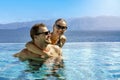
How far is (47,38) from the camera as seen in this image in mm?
6820

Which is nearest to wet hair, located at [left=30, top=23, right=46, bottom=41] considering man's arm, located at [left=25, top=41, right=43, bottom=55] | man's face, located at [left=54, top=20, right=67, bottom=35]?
man's arm, located at [left=25, top=41, right=43, bottom=55]

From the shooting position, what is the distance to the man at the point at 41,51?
266 inches

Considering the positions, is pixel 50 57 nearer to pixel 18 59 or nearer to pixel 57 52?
pixel 57 52

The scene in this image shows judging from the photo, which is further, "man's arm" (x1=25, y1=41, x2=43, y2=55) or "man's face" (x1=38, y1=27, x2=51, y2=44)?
"man's arm" (x1=25, y1=41, x2=43, y2=55)

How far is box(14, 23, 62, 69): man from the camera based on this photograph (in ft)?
22.2

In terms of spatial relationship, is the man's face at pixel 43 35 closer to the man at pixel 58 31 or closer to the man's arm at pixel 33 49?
the man's arm at pixel 33 49

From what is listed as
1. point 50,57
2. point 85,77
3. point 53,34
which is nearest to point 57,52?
point 50,57

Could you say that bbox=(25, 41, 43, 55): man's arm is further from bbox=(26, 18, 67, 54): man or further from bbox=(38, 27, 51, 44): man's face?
bbox=(26, 18, 67, 54): man

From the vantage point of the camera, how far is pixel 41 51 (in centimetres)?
697

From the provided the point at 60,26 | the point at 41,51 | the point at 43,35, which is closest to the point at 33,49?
the point at 41,51

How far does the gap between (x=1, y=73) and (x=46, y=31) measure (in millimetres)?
1274

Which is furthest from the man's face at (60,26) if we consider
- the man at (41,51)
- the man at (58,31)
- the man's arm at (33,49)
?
the man's arm at (33,49)

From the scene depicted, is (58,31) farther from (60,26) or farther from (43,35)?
(43,35)

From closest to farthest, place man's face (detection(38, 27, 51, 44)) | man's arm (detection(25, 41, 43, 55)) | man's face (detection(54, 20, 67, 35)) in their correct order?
1. man's face (detection(38, 27, 51, 44))
2. man's arm (detection(25, 41, 43, 55))
3. man's face (detection(54, 20, 67, 35))
